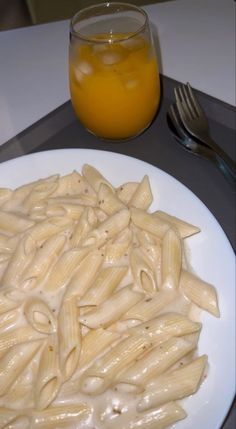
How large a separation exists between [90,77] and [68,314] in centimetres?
53

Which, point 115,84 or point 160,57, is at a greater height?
point 115,84

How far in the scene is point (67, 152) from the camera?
43.4 inches

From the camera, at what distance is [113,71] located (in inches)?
41.9

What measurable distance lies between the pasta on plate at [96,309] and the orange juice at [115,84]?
0.60 ft

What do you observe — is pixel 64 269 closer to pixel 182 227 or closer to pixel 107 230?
pixel 107 230

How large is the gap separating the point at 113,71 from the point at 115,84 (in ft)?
0.09

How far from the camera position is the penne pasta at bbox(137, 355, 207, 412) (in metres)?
0.77

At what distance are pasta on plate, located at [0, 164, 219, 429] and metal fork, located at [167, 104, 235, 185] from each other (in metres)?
0.21

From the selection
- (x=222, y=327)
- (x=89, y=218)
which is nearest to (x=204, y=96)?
(x=89, y=218)

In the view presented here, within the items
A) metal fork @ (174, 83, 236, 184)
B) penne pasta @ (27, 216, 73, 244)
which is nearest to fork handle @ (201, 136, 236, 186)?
metal fork @ (174, 83, 236, 184)

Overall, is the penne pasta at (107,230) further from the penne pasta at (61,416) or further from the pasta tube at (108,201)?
the penne pasta at (61,416)

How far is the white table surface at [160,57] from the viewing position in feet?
4.65

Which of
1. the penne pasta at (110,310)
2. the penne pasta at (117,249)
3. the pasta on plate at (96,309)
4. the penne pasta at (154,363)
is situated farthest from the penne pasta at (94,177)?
the penne pasta at (154,363)

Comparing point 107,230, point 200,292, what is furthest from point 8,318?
point 200,292
